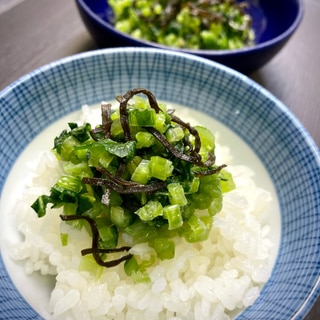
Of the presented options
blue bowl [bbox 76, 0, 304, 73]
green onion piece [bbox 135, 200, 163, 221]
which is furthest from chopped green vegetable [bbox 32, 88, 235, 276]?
blue bowl [bbox 76, 0, 304, 73]

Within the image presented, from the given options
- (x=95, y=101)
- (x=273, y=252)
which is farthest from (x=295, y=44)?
(x=273, y=252)

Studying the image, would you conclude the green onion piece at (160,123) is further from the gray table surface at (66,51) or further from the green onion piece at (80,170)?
the gray table surface at (66,51)

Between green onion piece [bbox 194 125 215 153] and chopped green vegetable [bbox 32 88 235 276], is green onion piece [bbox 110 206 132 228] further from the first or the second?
green onion piece [bbox 194 125 215 153]

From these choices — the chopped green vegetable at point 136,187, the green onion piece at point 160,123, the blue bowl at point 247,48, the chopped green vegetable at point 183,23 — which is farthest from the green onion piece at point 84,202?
the chopped green vegetable at point 183,23

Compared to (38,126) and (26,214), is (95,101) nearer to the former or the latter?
(38,126)

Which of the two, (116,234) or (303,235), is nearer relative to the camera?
(116,234)
